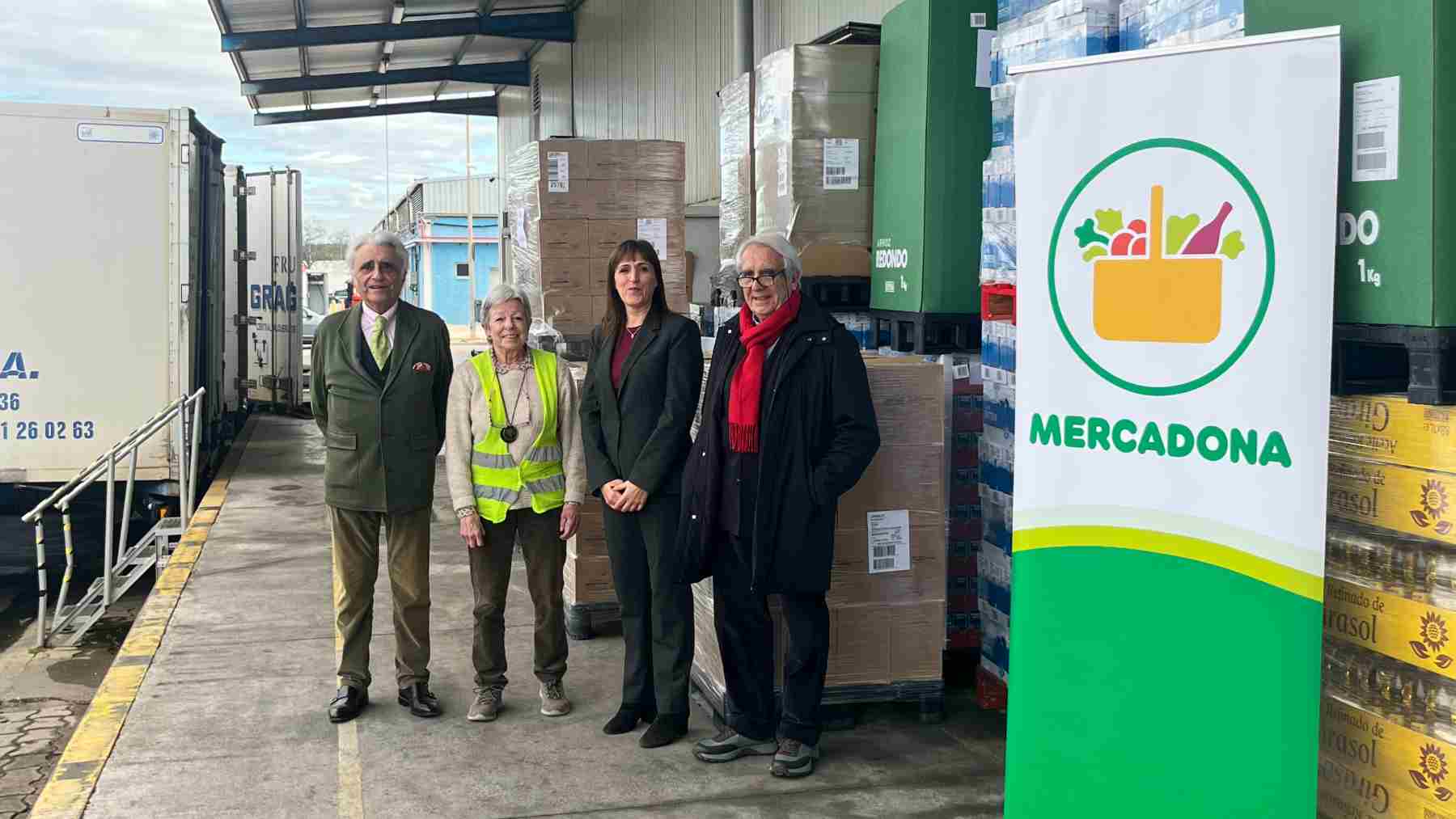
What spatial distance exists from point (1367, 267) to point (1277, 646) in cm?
91

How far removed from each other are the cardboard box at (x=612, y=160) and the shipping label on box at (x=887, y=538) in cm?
366

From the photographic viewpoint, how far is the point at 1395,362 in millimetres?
3629

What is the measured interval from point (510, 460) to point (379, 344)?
730 millimetres

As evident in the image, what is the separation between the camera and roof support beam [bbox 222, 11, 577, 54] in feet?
65.9

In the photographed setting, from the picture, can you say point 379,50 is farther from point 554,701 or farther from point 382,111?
point 554,701

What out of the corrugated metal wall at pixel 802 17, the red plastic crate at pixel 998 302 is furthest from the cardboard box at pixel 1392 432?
the corrugated metal wall at pixel 802 17

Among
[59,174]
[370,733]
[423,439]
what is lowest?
[370,733]

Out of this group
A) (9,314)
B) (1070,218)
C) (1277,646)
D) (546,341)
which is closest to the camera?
A: (1277,646)

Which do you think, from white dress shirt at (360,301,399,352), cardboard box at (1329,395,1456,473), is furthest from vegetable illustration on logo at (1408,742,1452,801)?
white dress shirt at (360,301,399,352)

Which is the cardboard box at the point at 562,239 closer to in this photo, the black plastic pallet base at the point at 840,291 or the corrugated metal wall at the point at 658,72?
the black plastic pallet base at the point at 840,291

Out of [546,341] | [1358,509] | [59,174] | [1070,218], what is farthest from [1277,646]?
[59,174]

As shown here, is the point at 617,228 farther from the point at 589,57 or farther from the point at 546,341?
the point at 589,57

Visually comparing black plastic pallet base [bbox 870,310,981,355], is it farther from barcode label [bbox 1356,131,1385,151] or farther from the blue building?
the blue building

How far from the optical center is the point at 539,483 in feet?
17.5
